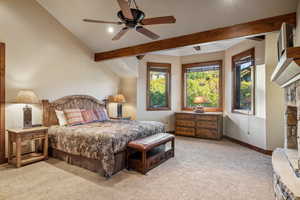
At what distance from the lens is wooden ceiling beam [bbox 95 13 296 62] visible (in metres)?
2.99

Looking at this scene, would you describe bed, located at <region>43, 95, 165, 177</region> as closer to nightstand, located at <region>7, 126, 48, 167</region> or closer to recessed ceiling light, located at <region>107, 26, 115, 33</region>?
nightstand, located at <region>7, 126, 48, 167</region>

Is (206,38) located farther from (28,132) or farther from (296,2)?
(28,132)

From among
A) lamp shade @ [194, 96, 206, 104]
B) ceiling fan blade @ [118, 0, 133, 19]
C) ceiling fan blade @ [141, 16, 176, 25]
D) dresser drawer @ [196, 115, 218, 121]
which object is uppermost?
ceiling fan blade @ [141, 16, 176, 25]

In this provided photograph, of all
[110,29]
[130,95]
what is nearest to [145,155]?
[110,29]

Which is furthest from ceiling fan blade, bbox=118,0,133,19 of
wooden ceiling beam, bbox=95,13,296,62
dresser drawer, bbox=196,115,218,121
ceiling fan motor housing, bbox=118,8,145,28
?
dresser drawer, bbox=196,115,218,121

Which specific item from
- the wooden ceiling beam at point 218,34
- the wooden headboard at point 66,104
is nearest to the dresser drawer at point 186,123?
the wooden headboard at point 66,104

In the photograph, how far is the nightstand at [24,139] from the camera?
3193mm

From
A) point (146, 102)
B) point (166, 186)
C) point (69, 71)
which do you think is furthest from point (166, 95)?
point (166, 186)

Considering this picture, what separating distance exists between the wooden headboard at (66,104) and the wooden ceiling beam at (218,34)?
164 centimetres

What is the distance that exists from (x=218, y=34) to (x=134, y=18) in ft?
5.94

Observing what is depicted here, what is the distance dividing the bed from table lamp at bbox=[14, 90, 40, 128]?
1.48ft

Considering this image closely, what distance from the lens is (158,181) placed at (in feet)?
8.91

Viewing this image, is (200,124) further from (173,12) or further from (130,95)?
(173,12)

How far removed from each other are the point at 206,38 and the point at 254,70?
1729mm
